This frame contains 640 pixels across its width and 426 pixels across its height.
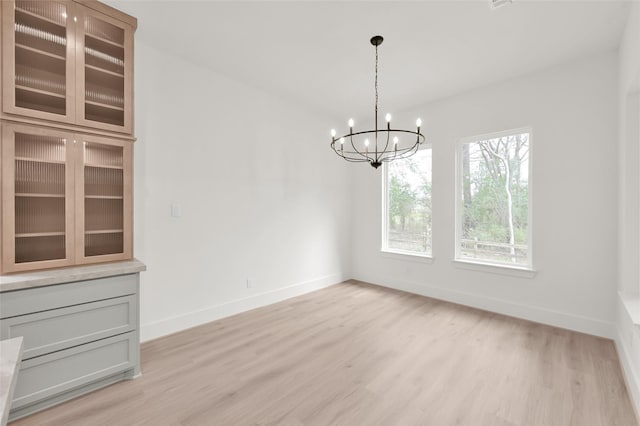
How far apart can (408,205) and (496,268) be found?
1570 mm

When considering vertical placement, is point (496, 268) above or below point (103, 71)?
below

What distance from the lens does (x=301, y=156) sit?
15.4 ft

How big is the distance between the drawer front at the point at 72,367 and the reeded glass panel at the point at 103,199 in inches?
28.8

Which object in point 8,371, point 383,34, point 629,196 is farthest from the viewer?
point 383,34

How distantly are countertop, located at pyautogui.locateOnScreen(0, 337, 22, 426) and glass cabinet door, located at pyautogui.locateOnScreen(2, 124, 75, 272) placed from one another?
885 millimetres

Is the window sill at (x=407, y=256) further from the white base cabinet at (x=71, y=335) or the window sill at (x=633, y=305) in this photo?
the white base cabinet at (x=71, y=335)

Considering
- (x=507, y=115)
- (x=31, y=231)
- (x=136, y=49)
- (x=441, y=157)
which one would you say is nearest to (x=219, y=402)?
(x=31, y=231)

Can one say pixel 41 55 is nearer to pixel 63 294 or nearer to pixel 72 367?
pixel 63 294

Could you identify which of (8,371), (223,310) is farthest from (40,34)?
(223,310)

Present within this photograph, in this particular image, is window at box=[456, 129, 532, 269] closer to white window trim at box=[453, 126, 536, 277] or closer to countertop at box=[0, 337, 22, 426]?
white window trim at box=[453, 126, 536, 277]

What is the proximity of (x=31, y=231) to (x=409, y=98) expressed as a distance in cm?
442

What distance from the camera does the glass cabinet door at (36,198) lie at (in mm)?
2080

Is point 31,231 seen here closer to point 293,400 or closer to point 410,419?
point 293,400

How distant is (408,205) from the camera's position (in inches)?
194
